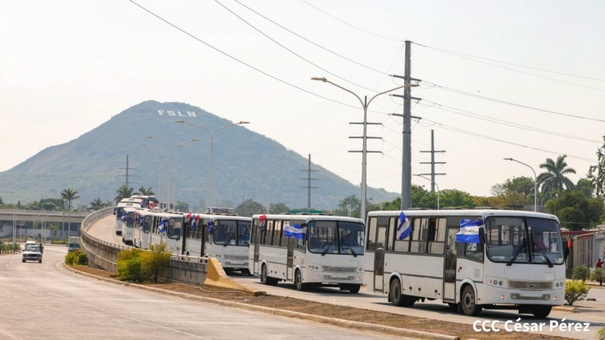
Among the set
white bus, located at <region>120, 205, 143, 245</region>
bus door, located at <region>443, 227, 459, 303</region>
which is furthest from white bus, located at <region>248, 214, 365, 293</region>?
white bus, located at <region>120, 205, 143, 245</region>

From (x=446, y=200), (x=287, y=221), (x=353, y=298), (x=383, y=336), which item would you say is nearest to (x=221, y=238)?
(x=287, y=221)

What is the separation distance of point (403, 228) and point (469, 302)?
496cm

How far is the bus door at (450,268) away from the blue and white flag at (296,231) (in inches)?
468

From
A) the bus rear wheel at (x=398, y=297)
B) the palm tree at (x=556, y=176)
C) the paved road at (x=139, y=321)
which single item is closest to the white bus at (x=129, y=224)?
the paved road at (x=139, y=321)

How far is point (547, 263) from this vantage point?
2920 centimetres

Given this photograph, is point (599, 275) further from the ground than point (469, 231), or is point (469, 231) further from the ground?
point (469, 231)

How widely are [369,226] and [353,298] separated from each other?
139 inches

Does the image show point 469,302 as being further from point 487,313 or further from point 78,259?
point 78,259

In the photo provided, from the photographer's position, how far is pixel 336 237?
139 feet

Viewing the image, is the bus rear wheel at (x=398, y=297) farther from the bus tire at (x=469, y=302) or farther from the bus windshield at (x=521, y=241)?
the bus windshield at (x=521, y=241)

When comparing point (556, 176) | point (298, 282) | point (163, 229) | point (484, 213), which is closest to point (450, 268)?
point (484, 213)

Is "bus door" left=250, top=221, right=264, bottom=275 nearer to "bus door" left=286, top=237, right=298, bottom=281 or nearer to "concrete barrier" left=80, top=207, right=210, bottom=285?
"concrete barrier" left=80, top=207, right=210, bottom=285

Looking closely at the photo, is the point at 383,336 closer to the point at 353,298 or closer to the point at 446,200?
the point at 353,298

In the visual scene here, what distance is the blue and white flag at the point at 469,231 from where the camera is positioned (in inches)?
1164
